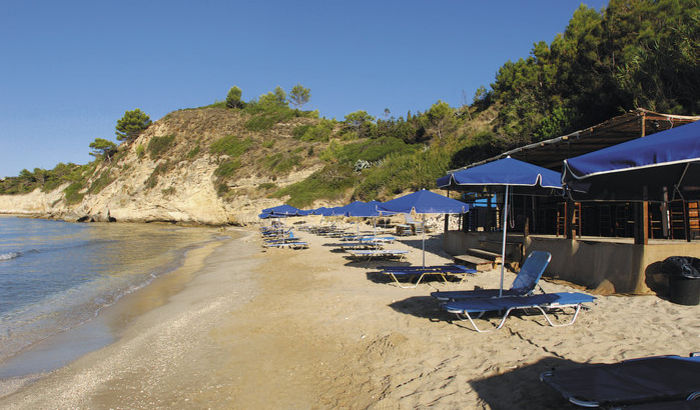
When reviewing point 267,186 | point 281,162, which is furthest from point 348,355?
point 281,162

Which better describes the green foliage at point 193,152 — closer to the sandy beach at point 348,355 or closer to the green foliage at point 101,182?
the green foliage at point 101,182

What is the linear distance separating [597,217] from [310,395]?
33.3 ft

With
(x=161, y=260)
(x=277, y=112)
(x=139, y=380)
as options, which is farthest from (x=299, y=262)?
(x=277, y=112)

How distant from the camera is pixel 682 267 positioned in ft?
17.8

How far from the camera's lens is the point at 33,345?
19.5 ft

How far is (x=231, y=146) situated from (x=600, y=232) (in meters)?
45.3

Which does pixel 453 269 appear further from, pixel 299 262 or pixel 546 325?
pixel 299 262

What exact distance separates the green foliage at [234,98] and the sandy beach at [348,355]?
2379 inches

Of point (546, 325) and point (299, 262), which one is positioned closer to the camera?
point (546, 325)

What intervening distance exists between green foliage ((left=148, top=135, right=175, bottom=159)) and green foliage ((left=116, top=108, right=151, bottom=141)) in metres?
11.5

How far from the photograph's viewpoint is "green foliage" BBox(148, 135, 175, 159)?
52.2 metres

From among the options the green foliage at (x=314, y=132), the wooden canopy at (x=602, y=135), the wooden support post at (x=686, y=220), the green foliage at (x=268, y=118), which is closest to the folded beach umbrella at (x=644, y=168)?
the wooden canopy at (x=602, y=135)

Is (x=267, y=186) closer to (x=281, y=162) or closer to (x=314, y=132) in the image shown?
(x=281, y=162)

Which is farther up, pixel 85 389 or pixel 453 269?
pixel 453 269
